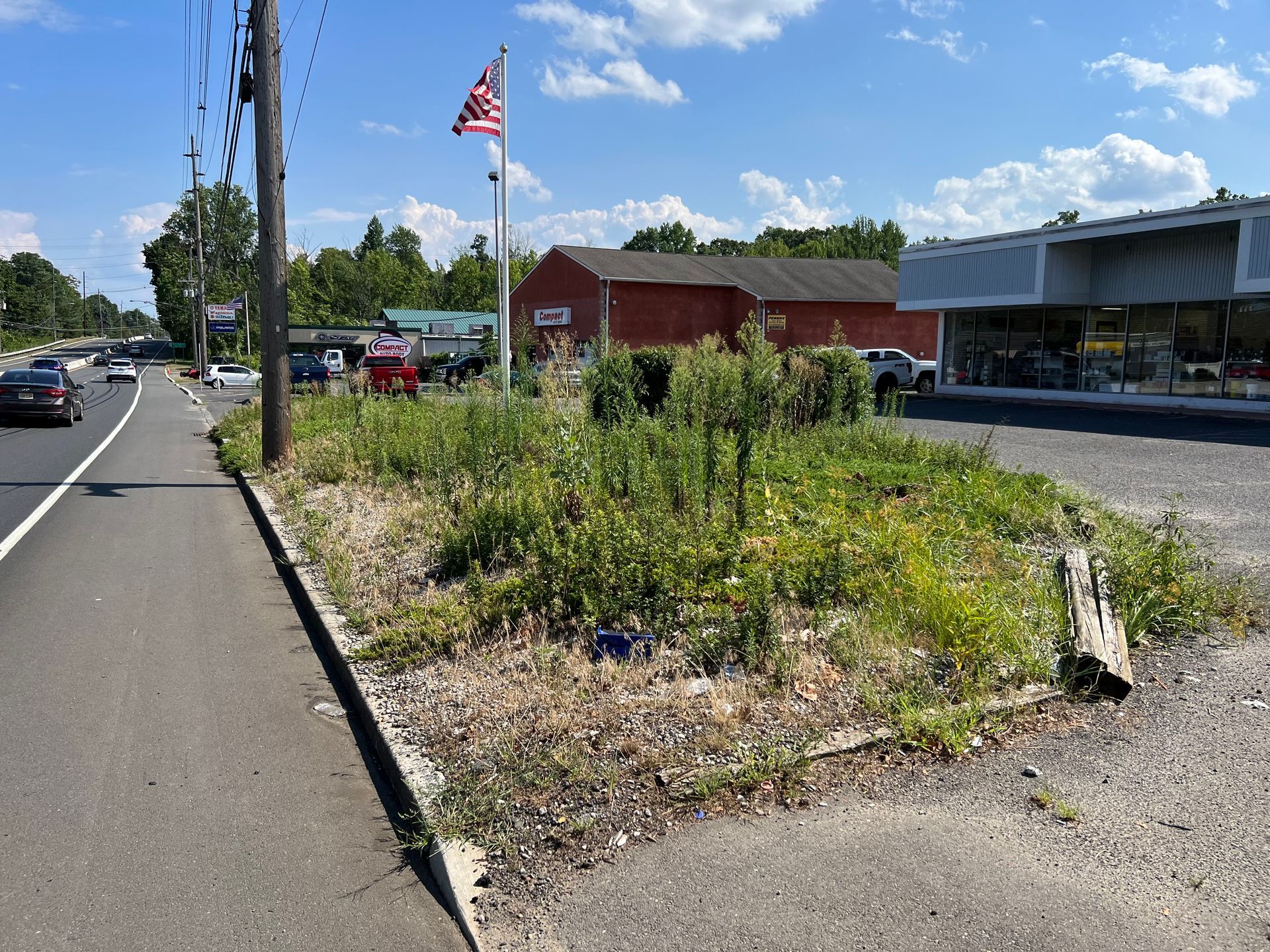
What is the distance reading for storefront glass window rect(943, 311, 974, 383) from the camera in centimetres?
3216

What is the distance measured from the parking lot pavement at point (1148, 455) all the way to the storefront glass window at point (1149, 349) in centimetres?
202

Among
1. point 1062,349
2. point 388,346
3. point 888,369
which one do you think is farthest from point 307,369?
point 1062,349

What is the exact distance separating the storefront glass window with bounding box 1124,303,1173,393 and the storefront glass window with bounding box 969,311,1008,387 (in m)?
4.36

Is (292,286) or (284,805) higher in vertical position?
(292,286)

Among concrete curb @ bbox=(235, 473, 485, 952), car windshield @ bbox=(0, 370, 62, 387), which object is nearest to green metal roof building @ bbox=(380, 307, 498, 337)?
car windshield @ bbox=(0, 370, 62, 387)

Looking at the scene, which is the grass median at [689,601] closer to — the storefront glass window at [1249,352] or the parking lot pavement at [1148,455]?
the parking lot pavement at [1148,455]

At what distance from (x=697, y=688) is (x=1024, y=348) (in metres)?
28.7

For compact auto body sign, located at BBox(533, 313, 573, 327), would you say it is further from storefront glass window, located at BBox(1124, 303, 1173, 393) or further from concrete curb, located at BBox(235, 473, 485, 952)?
concrete curb, located at BBox(235, 473, 485, 952)

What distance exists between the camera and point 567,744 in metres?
4.14

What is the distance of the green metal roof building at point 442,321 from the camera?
66.8 meters

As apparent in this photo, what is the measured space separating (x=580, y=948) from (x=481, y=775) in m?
1.12

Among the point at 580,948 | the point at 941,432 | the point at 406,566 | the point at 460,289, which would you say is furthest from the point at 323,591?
the point at 460,289

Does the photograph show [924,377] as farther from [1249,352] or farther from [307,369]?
[307,369]

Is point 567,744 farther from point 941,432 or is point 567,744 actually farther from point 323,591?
point 941,432
